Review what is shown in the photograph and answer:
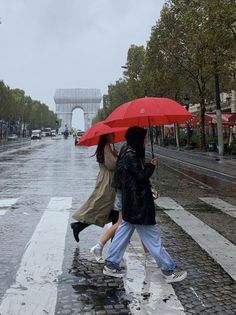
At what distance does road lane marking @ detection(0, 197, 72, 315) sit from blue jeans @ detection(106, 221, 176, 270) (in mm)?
733

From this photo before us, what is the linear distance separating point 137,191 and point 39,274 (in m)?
1.59

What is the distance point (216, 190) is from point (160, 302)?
11.0 metres

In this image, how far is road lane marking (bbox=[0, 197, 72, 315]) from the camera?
17.3 ft

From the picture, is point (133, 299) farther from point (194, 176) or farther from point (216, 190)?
point (194, 176)

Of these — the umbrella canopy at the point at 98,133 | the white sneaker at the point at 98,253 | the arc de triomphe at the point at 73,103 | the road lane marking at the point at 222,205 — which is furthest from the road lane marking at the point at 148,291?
the arc de triomphe at the point at 73,103

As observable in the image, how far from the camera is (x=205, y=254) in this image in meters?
7.52

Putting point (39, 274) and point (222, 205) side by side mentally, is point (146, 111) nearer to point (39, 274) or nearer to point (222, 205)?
point (39, 274)

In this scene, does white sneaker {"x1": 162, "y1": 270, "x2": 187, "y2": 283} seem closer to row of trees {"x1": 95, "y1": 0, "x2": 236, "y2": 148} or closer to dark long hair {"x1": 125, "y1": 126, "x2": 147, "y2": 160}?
dark long hair {"x1": 125, "y1": 126, "x2": 147, "y2": 160}

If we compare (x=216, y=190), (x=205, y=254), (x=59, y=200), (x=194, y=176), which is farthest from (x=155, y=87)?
(x=205, y=254)

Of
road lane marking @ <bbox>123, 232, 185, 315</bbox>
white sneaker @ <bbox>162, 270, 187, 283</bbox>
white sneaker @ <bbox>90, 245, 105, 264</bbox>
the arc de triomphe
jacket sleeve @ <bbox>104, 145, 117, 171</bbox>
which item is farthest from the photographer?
the arc de triomphe

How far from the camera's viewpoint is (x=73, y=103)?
19575 cm

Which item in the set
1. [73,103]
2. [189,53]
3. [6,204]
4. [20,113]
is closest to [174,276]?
[6,204]

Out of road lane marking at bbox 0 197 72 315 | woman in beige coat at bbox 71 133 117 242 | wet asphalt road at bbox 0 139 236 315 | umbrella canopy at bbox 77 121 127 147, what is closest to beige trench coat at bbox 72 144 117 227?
woman in beige coat at bbox 71 133 117 242

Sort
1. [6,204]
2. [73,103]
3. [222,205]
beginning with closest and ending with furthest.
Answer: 1. [6,204]
2. [222,205]
3. [73,103]
